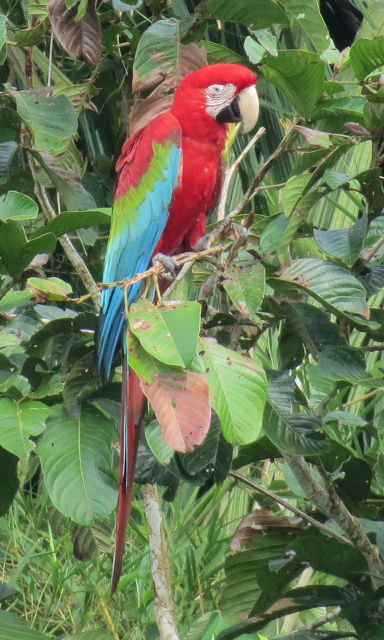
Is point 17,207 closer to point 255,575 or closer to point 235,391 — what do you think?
point 235,391

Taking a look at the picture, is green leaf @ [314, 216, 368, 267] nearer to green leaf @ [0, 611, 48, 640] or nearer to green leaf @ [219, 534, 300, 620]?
green leaf @ [219, 534, 300, 620]

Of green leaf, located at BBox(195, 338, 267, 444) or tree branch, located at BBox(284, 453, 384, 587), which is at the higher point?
green leaf, located at BBox(195, 338, 267, 444)

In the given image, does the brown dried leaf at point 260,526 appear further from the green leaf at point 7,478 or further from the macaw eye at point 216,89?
the macaw eye at point 216,89

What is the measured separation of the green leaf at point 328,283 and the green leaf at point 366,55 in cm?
19

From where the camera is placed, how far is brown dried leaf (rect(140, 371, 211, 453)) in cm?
71

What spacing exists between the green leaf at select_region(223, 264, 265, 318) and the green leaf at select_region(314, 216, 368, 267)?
0.31ft

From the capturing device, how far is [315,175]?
935 mm

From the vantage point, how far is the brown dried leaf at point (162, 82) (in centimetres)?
124

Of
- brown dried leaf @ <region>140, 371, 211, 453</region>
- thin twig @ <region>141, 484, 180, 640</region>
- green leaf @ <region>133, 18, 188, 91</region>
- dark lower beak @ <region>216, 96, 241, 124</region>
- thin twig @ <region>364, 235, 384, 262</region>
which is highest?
green leaf @ <region>133, 18, 188, 91</region>

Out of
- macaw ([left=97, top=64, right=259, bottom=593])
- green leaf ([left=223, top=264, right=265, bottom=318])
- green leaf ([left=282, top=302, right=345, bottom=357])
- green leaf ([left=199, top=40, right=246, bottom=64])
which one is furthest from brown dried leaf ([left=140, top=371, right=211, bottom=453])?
green leaf ([left=199, top=40, right=246, bottom=64])

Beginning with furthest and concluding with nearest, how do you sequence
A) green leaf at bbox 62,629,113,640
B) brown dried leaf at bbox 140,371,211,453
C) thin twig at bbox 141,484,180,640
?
thin twig at bbox 141,484,180,640, green leaf at bbox 62,629,113,640, brown dried leaf at bbox 140,371,211,453

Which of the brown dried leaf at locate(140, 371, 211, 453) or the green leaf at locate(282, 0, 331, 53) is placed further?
the green leaf at locate(282, 0, 331, 53)

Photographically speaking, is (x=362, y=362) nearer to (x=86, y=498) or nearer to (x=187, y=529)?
(x=86, y=498)

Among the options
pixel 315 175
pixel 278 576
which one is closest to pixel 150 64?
pixel 315 175
